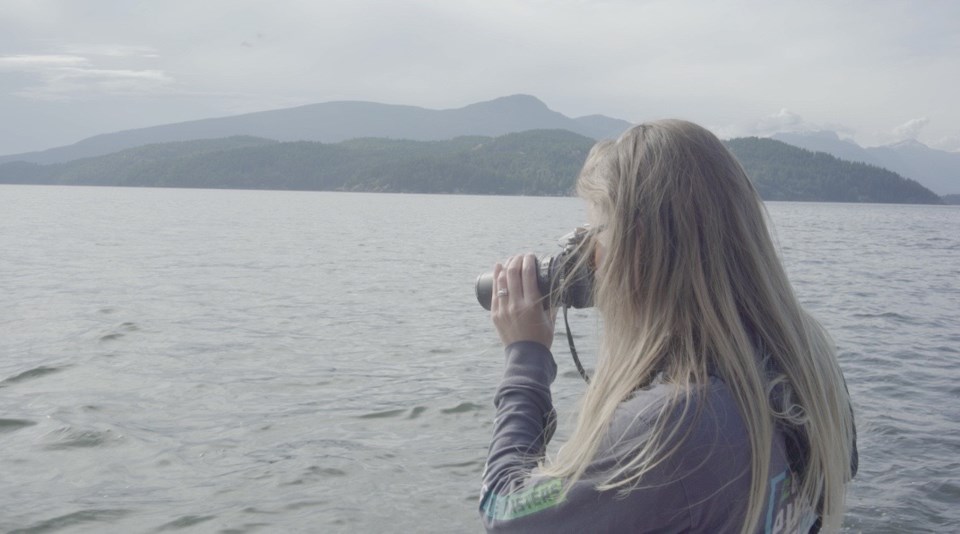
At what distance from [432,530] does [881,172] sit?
468 feet

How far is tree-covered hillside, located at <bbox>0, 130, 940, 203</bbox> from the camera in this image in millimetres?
124750

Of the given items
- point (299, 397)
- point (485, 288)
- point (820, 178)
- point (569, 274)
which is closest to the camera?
point (569, 274)

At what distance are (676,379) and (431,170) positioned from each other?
143 m

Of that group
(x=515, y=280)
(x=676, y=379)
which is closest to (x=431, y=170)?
(x=515, y=280)

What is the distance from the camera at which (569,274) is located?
5.98 feet

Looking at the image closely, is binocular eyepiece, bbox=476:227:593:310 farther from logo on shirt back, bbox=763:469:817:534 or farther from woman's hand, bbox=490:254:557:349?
logo on shirt back, bbox=763:469:817:534

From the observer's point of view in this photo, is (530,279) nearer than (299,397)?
Yes

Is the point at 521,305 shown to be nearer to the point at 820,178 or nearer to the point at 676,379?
the point at 676,379

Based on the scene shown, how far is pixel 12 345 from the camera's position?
10.7 m

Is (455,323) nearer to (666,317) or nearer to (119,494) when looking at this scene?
(119,494)

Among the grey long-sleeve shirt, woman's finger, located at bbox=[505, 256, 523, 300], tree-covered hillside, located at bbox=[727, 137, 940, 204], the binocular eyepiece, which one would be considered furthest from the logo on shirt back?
tree-covered hillside, located at bbox=[727, 137, 940, 204]

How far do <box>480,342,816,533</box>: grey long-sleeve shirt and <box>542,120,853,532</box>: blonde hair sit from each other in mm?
29

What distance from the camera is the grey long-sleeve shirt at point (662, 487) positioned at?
4.77 ft

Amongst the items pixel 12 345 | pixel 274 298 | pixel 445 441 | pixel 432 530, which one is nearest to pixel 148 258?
pixel 274 298
